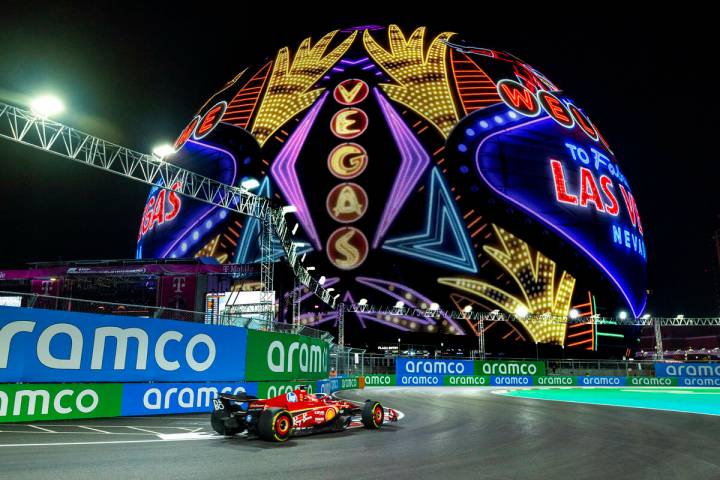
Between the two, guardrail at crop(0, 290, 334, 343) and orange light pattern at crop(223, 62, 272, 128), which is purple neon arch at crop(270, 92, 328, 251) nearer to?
orange light pattern at crop(223, 62, 272, 128)

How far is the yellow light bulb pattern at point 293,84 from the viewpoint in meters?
72.7

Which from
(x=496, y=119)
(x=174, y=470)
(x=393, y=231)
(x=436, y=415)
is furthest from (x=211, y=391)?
(x=496, y=119)

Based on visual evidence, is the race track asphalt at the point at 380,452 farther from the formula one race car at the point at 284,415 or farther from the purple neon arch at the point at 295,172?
the purple neon arch at the point at 295,172

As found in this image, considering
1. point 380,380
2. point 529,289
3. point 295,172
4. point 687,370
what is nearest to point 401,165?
point 295,172

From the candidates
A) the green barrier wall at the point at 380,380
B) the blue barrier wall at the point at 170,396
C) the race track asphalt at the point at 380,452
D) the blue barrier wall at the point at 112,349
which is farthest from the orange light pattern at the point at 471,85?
the race track asphalt at the point at 380,452

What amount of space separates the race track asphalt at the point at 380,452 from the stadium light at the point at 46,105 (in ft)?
40.5

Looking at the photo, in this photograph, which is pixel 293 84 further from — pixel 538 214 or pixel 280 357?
pixel 280 357

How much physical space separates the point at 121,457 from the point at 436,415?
10.7m

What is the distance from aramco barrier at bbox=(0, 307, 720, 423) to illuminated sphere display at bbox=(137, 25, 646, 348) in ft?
139

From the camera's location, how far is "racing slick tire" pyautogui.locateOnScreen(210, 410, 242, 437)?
37.6 ft

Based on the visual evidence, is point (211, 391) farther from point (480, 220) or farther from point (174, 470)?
point (480, 220)

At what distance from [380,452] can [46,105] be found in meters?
18.4

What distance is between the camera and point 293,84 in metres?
74.8

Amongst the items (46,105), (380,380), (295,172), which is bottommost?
(380,380)
